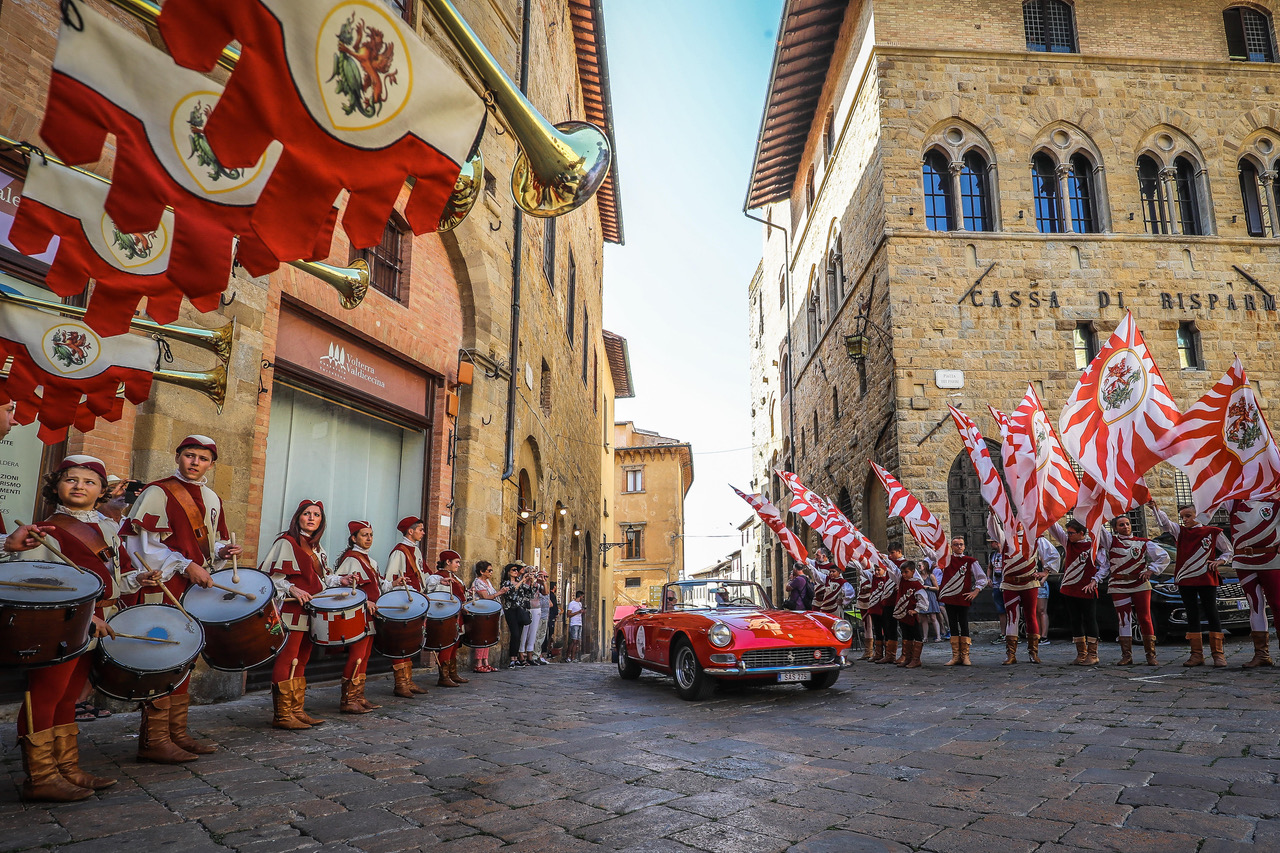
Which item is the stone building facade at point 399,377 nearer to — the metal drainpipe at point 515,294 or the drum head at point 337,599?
the metal drainpipe at point 515,294

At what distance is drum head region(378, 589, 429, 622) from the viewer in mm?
6629

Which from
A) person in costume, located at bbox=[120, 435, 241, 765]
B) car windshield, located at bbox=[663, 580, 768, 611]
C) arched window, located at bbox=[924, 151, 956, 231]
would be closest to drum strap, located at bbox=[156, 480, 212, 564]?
person in costume, located at bbox=[120, 435, 241, 765]

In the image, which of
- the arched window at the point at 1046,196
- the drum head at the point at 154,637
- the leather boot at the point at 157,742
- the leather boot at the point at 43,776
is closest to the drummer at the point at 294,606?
the leather boot at the point at 157,742

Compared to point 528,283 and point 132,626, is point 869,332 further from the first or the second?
point 132,626

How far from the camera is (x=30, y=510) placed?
20.5ft

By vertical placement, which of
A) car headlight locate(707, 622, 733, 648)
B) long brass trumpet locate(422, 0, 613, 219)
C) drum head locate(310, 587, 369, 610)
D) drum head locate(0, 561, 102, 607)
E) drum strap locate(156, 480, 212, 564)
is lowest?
car headlight locate(707, 622, 733, 648)

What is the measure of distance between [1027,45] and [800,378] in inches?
474

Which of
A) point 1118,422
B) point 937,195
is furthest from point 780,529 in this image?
point 937,195

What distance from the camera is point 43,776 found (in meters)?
3.65

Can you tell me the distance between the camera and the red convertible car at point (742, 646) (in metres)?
7.40

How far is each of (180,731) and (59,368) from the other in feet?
8.55

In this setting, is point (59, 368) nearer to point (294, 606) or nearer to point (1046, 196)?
point (294, 606)

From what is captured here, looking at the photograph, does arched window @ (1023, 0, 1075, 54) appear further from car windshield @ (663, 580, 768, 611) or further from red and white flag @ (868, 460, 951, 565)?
car windshield @ (663, 580, 768, 611)

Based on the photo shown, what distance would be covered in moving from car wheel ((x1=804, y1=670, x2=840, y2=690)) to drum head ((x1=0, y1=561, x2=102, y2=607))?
6.30 m
